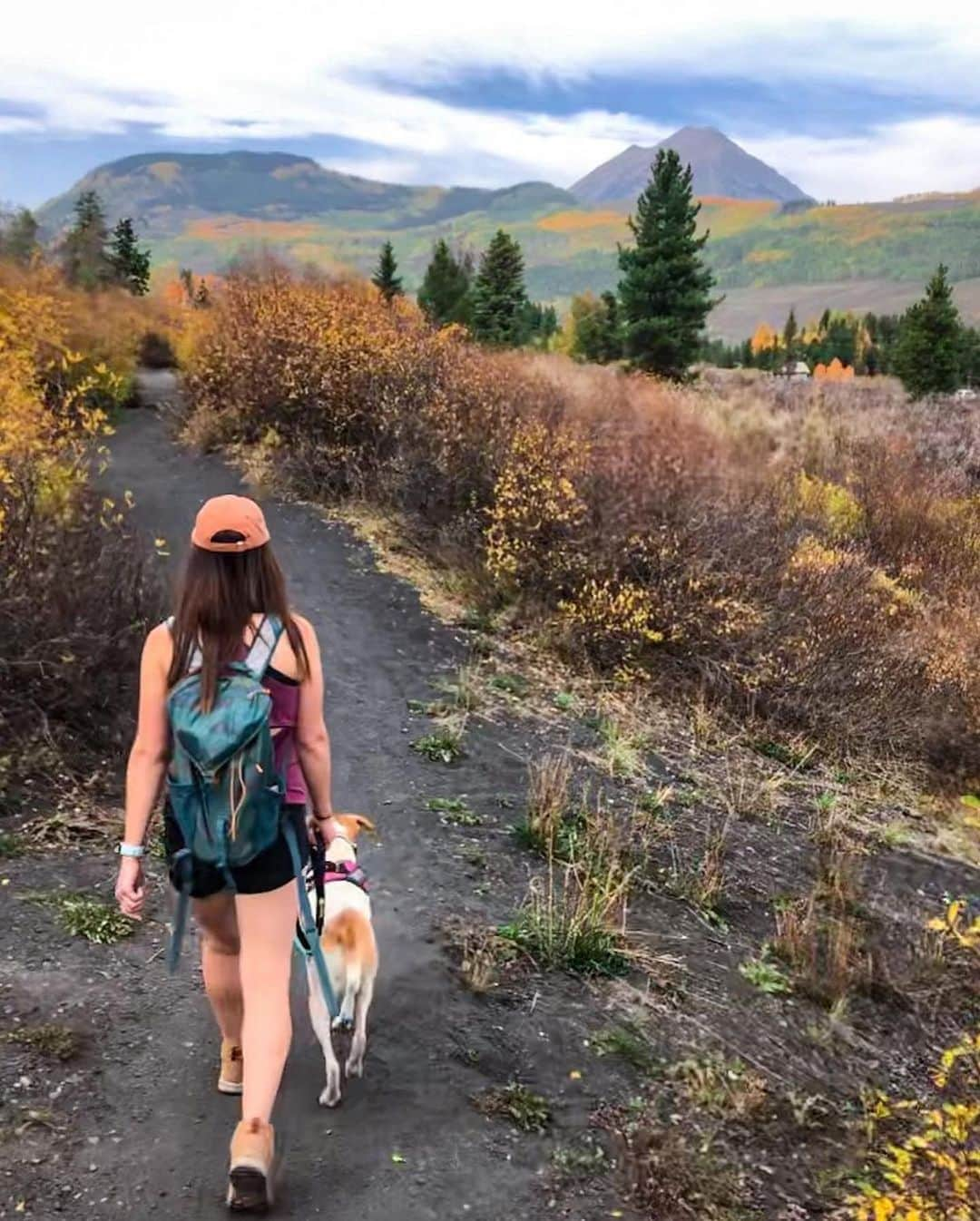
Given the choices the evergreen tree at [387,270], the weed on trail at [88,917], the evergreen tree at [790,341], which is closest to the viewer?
the weed on trail at [88,917]

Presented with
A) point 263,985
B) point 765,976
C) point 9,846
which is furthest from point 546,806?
point 263,985

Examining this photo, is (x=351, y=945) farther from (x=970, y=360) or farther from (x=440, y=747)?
(x=970, y=360)

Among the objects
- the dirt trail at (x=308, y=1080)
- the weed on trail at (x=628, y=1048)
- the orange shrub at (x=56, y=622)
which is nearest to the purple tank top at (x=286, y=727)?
the dirt trail at (x=308, y=1080)

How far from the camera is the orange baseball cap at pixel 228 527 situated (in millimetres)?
2320

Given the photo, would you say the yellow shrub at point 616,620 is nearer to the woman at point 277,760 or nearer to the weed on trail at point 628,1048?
the weed on trail at point 628,1048

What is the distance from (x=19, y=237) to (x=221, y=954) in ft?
Result: 73.3

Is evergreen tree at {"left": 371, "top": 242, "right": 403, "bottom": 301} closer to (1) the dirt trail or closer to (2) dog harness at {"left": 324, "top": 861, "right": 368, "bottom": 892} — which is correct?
(1) the dirt trail

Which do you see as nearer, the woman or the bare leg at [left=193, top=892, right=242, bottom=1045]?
the woman

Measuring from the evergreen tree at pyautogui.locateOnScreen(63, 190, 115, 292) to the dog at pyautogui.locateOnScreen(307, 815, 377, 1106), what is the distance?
899 inches

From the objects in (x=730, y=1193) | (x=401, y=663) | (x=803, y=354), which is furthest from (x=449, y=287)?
(x=803, y=354)

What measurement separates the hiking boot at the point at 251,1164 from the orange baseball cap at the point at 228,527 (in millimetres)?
1410

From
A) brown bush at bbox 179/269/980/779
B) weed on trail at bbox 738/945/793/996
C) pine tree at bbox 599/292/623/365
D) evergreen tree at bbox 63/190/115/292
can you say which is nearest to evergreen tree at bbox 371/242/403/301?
evergreen tree at bbox 63/190/115/292

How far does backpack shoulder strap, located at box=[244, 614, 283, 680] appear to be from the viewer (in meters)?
2.34

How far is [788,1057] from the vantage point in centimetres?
396
